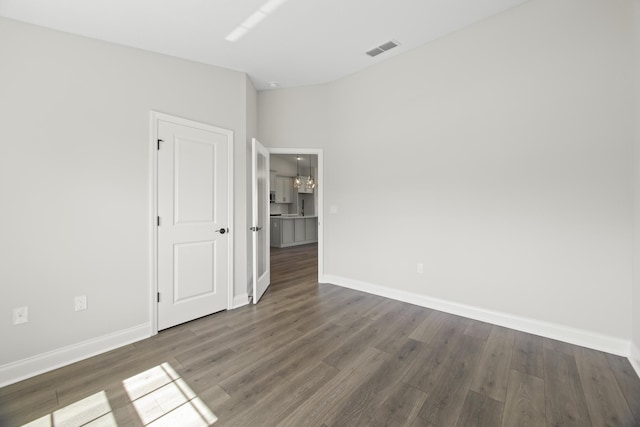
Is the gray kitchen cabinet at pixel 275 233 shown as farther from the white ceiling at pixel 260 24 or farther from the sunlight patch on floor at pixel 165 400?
the sunlight patch on floor at pixel 165 400

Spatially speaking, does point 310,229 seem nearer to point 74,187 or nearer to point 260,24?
point 260,24

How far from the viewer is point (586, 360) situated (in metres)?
2.09

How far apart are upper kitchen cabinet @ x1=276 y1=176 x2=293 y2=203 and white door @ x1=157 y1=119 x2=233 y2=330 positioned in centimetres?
593

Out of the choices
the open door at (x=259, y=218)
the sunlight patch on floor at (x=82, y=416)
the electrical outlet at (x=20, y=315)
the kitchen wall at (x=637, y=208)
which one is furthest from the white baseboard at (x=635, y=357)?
the electrical outlet at (x=20, y=315)

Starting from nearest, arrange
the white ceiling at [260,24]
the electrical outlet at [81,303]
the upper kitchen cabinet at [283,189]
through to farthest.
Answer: the white ceiling at [260,24] < the electrical outlet at [81,303] < the upper kitchen cabinet at [283,189]

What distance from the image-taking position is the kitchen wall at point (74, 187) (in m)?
1.98

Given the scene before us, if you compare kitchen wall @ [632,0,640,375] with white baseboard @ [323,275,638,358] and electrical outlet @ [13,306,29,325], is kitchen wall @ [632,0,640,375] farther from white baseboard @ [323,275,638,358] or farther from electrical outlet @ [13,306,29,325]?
electrical outlet @ [13,306,29,325]

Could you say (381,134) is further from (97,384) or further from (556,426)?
(97,384)

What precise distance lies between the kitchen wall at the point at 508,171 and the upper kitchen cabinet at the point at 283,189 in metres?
5.48

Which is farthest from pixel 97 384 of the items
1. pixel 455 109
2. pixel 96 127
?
pixel 455 109

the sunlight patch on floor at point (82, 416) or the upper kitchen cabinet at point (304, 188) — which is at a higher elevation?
the upper kitchen cabinet at point (304, 188)

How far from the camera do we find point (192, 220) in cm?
287

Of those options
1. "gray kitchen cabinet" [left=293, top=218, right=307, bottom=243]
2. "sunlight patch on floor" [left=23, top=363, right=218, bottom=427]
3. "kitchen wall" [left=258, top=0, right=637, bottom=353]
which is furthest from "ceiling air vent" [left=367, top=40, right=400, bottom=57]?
"gray kitchen cabinet" [left=293, top=218, right=307, bottom=243]

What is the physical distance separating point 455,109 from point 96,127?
3583 millimetres
